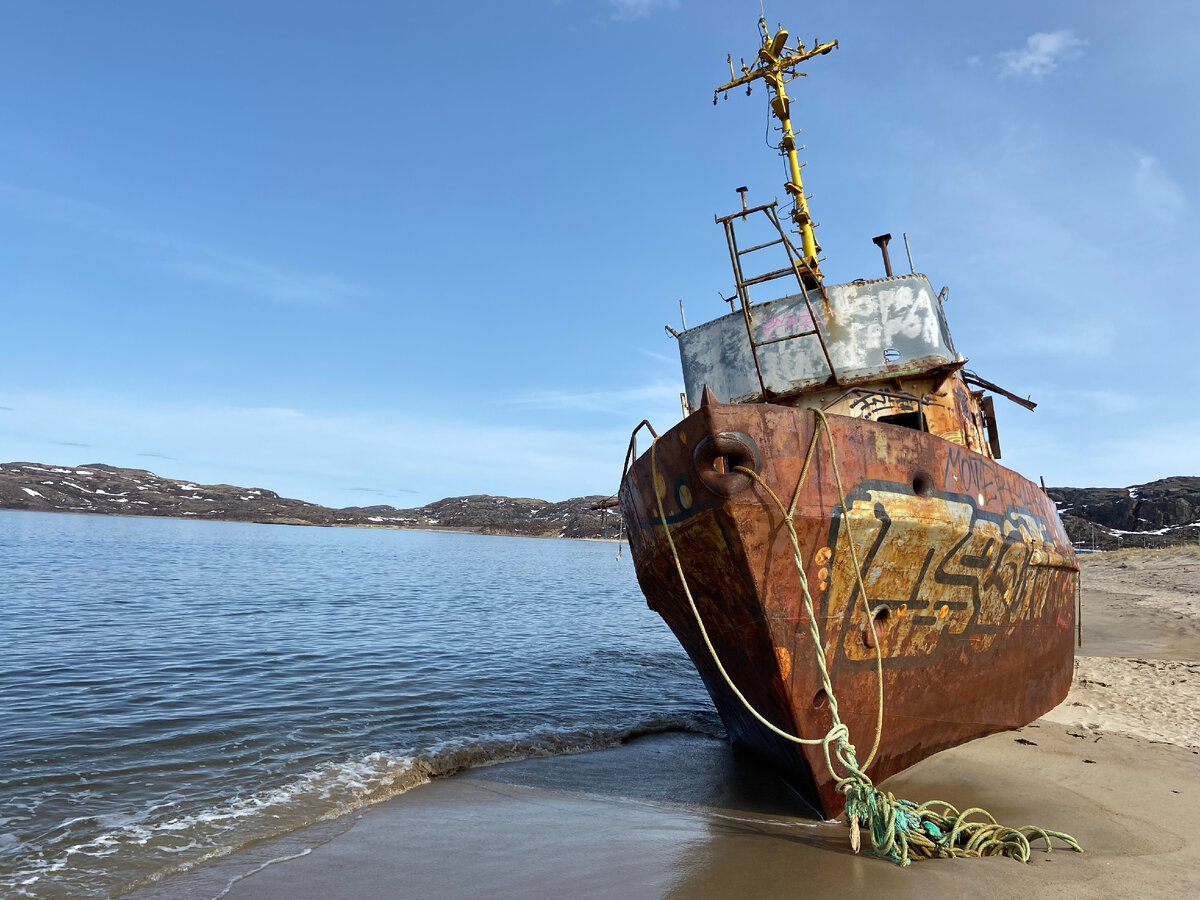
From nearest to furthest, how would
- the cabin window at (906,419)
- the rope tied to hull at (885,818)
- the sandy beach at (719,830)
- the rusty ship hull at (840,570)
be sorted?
the sandy beach at (719,830), the rope tied to hull at (885,818), the rusty ship hull at (840,570), the cabin window at (906,419)

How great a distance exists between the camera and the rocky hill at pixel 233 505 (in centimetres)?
14700

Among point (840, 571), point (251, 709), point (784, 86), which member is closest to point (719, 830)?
point (840, 571)

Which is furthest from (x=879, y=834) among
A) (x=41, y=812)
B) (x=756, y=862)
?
(x=41, y=812)

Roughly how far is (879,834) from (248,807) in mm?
5102

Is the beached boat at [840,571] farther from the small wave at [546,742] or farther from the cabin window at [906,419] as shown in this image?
the small wave at [546,742]

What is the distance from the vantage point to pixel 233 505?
541 ft

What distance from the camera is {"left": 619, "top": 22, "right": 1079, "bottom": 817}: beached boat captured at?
4996 millimetres

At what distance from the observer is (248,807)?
19.2 feet

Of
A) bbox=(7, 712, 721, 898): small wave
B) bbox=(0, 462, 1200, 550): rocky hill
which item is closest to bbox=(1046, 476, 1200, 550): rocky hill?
bbox=(0, 462, 1200, 550): rocky hill

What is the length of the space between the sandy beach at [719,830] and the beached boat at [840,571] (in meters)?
0.50

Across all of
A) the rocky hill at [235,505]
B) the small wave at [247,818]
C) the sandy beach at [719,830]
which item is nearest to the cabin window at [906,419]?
the sandy beach at [719,830]

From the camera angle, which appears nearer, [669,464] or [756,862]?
[756,862]

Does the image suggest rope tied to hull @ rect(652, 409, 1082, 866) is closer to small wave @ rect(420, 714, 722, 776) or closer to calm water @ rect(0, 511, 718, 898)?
small wave @ rect(420, 714, 722, 776)

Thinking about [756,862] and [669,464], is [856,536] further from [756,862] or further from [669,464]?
[756,862]
